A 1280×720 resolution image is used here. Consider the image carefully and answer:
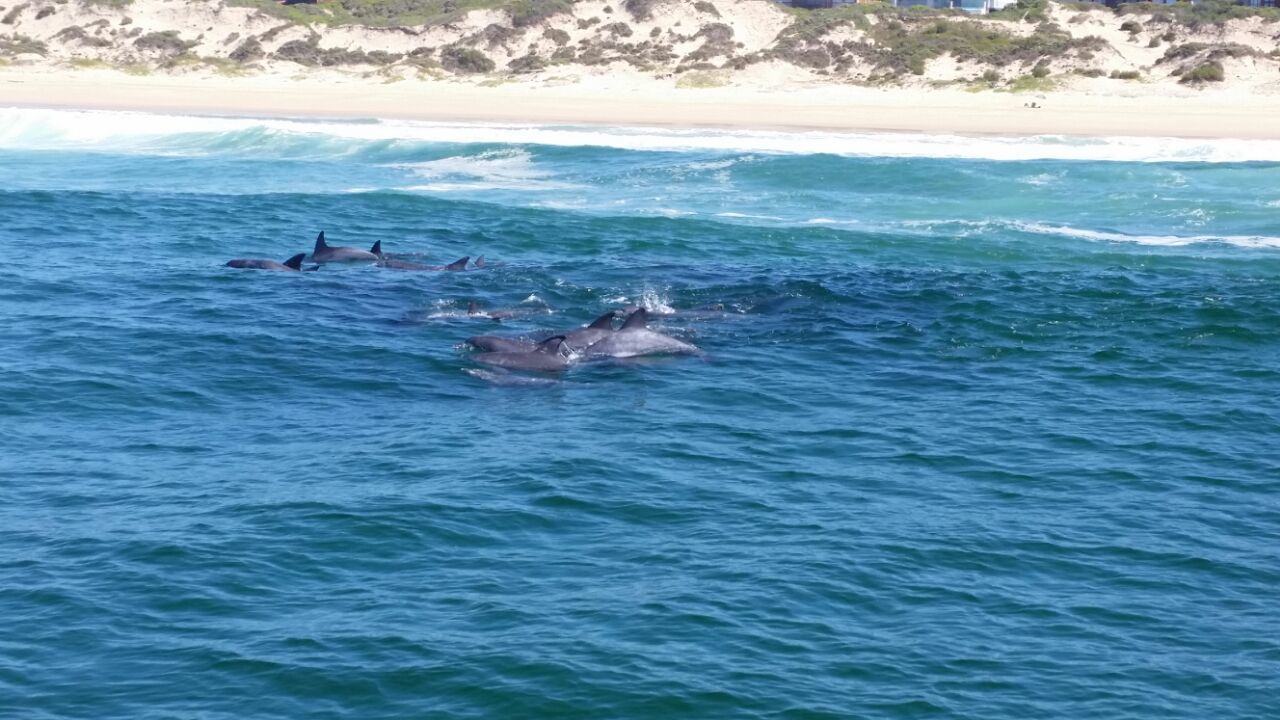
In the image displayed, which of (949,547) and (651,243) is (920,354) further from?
(651,243)

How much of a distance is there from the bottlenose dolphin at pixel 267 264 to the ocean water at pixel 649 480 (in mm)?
718

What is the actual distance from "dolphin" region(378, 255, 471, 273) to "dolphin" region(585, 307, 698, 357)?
649 cm

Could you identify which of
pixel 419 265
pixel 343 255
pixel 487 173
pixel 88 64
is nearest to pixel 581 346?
pixel 419 265

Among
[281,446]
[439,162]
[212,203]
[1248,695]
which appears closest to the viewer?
[1248,695]

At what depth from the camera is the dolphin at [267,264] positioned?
81.5 feet

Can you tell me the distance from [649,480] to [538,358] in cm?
429

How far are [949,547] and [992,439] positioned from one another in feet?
11.6

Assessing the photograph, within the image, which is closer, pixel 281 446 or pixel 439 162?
pixel 281 446

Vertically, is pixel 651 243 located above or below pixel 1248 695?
above

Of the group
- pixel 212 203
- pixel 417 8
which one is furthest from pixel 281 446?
pixel 417 8

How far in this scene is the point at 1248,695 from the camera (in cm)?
1004

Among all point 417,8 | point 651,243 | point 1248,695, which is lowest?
point 1248,695

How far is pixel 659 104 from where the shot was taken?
56.0m

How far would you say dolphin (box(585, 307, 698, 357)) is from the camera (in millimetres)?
18641
